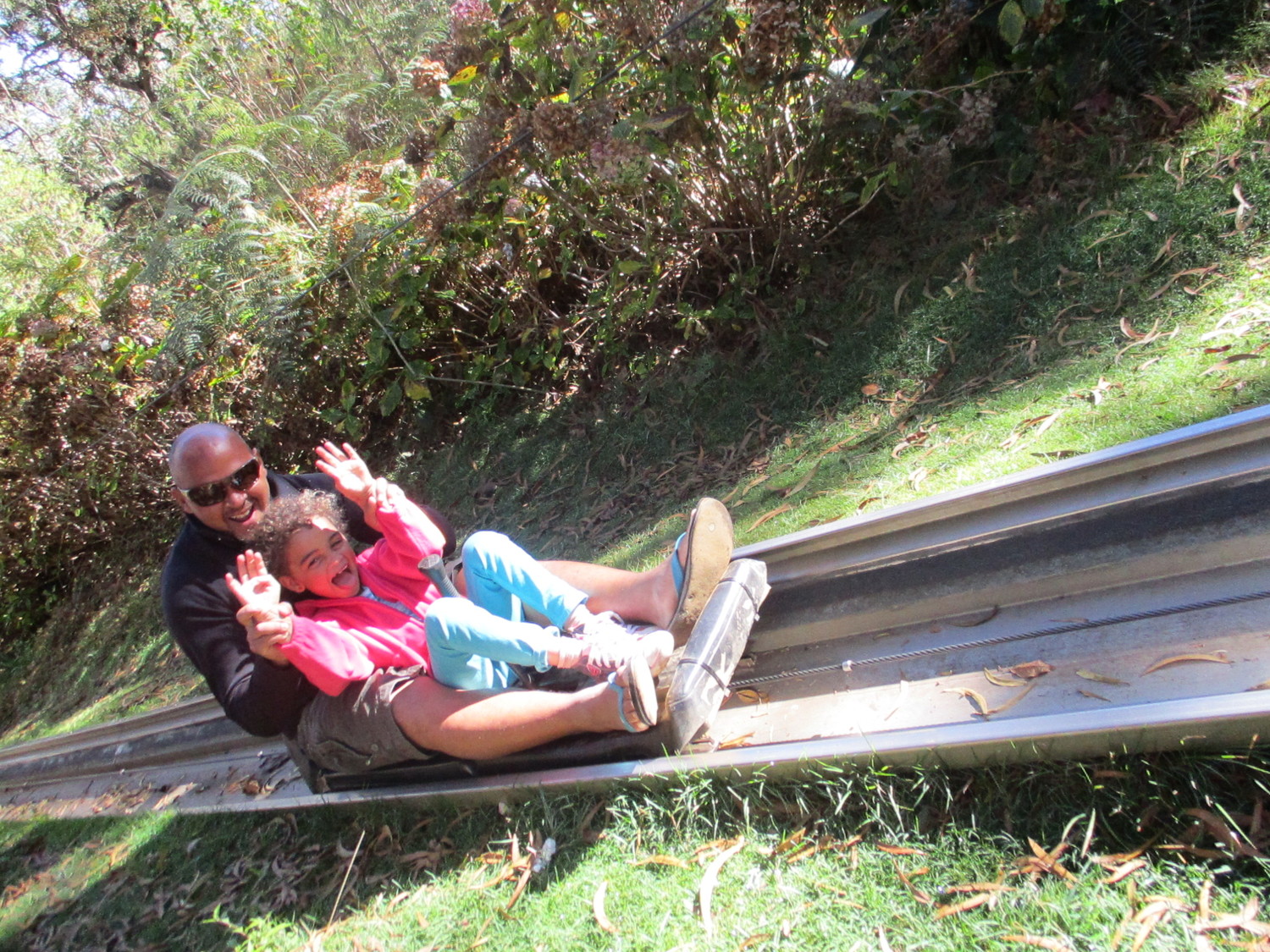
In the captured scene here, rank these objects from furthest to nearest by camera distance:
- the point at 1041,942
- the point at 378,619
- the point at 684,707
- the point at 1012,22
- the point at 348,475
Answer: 1. the point at 1012,22
2. the point at 348,475
3. the point at 378,619
4. the point at 684,707
5. the point at 1041,942

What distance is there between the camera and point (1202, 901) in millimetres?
1679

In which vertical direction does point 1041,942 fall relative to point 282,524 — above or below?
below

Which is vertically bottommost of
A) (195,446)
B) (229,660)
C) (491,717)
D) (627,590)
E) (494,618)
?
(491,717)

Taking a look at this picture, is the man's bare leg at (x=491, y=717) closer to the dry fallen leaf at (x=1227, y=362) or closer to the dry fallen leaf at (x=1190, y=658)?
the dry fallen leaf at (x=1190, y=658)

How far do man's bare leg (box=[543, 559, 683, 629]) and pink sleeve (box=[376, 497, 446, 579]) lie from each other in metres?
0.44

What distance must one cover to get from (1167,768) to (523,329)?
4.89m

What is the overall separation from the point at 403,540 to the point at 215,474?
680 millimetres

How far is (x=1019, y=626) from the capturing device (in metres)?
2.64

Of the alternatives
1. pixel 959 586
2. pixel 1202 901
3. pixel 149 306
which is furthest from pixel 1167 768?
pixel 149 306

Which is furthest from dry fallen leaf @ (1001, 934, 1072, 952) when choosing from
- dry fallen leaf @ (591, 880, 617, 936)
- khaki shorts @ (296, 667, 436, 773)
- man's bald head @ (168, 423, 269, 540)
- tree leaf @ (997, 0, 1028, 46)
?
tree leaf @ (997, 0, 1028, 46)

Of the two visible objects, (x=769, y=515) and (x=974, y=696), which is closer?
(x=974, y=696)

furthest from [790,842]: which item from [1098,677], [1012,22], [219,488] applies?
[1012,22]

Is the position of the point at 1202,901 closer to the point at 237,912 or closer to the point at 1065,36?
the point at 237,912

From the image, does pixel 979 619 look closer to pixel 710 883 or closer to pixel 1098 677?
pixel 1098 677
